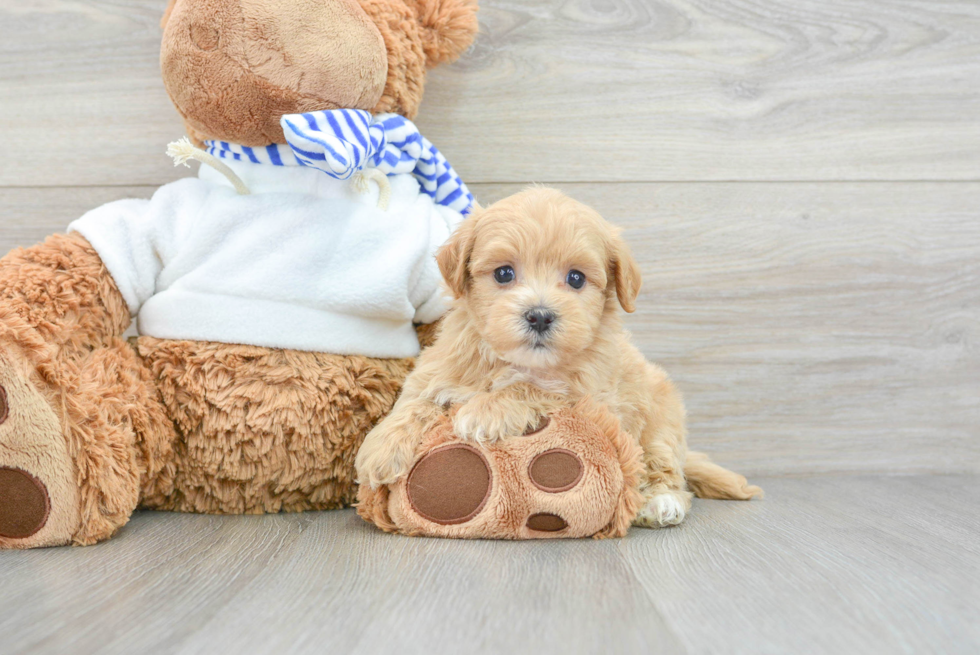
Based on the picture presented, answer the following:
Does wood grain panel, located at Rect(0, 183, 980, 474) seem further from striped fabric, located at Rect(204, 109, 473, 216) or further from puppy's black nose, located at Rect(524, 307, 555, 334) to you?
puppy's black nose, located at Rect(524, 307, 555, 334)

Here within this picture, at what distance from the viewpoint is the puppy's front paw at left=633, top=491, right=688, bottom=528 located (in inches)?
51.0

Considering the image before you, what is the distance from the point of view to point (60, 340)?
4.11 feet

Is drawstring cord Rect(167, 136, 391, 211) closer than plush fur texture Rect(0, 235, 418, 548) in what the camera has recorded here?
No

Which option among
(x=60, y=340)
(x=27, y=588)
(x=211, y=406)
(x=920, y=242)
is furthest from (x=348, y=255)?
(x=920, y=242)

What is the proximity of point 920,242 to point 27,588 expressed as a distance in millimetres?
1928

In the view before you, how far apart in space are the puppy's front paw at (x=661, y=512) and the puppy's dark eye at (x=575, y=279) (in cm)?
40

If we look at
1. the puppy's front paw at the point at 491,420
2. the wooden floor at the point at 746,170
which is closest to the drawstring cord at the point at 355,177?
the wooden floor at the point at 746,170

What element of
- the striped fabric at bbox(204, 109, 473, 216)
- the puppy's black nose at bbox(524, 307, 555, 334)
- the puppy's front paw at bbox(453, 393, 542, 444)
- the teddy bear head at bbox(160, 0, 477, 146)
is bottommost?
the puppy's front paw at bbox(453, 393, 542, 444)

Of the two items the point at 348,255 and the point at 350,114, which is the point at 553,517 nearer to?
the point at 348,255

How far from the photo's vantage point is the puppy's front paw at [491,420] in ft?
3.91

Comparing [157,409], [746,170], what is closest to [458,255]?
[157,409]

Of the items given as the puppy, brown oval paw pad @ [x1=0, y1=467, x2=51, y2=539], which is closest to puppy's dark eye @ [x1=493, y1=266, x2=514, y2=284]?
the puppy

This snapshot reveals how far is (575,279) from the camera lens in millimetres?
1238

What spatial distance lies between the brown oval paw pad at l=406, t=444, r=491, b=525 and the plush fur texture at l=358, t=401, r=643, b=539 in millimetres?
10
